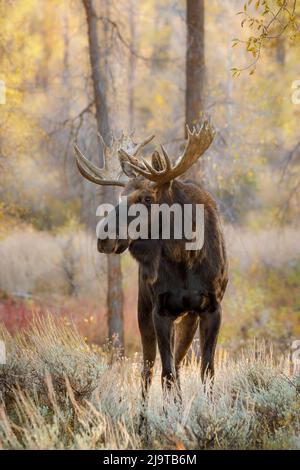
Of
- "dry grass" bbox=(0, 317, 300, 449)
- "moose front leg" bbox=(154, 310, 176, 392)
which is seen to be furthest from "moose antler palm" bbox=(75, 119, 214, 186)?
"dry grass" bbox=(0, 317, 300, 449)

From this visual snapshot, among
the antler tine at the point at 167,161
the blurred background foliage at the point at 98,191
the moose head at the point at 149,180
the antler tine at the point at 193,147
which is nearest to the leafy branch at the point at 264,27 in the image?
the antler tine at the point at 193,147

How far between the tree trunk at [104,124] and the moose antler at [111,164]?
179 inches

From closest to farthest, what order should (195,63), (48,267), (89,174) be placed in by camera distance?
(89,174), (195,63), (48,267)

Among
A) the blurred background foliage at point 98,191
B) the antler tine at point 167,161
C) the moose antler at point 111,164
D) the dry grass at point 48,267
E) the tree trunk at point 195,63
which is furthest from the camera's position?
the dry grass at point 48,267

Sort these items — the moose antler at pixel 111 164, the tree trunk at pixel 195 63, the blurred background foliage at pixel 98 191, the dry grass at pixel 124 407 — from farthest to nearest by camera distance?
1. the blurred background foliage at pixel 98 191
2. the tree trunk at pixel 195 63
3. the moose antler at pixel 111 164
4. the dry grass at pixel 124 407

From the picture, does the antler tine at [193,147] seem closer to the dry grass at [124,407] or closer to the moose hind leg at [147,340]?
the moose hind leg at [147,340]

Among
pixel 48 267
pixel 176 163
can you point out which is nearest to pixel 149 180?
pixel 176 163

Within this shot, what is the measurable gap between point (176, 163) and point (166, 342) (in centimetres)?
151

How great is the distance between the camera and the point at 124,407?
6500mm

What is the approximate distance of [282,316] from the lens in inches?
746

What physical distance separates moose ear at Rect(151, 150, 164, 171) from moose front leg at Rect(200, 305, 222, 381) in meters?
1.28

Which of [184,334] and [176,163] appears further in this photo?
[184,334]

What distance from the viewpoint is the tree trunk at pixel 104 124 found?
1296 cm

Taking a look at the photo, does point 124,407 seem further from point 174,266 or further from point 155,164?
point 155,164
